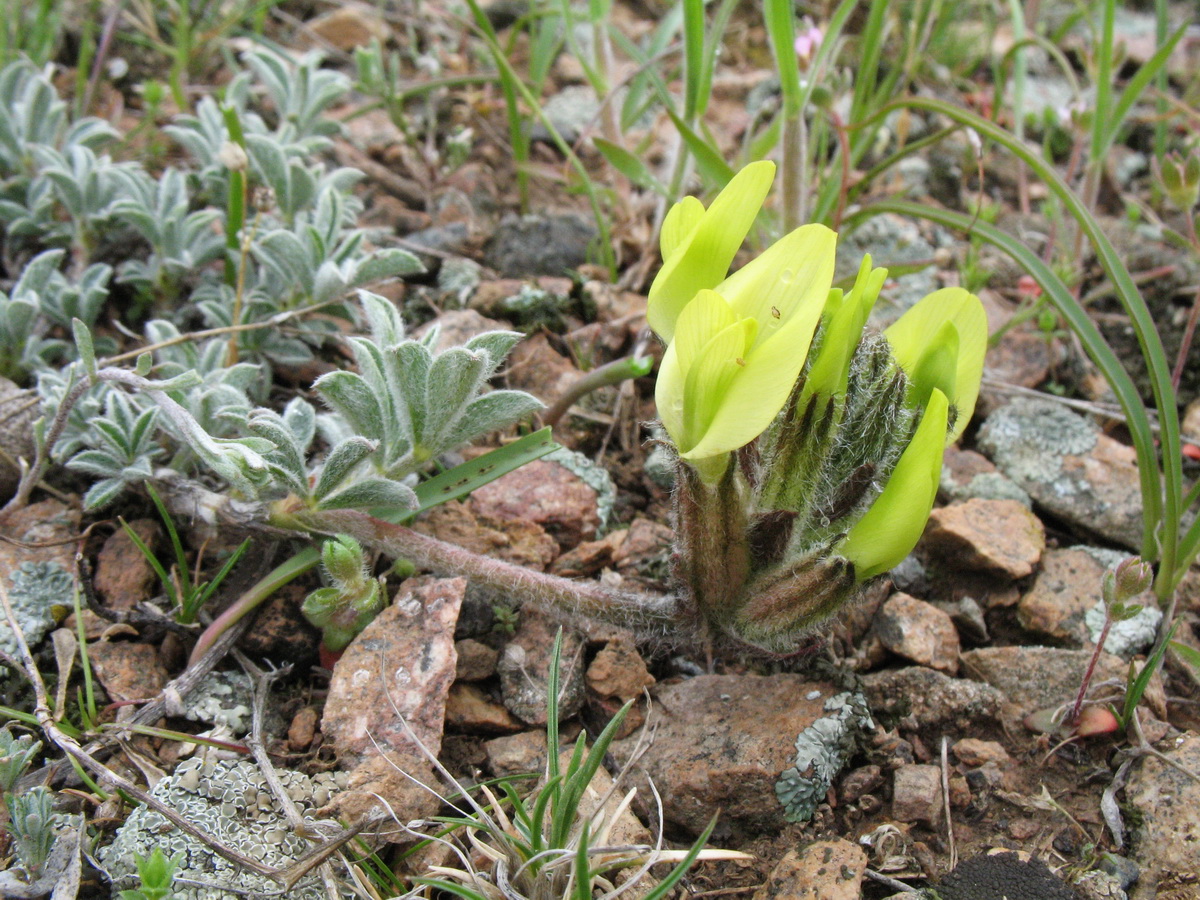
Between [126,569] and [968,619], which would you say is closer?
[126,569]

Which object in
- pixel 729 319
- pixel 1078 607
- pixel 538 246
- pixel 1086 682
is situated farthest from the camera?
pixel 538 246

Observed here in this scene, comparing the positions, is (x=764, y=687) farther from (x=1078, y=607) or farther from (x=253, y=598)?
(x=253, y=598)

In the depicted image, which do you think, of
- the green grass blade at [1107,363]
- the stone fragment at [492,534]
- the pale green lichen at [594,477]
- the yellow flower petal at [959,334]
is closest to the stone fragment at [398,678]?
the stone fragment at [492,534]

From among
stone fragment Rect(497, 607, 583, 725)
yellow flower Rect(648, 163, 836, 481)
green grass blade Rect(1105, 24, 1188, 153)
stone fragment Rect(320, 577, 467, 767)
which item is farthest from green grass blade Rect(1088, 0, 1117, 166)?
stone fragment Rect(320, 577, 467, 767)

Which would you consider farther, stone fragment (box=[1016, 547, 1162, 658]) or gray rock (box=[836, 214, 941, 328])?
gray rock (box=[836, 214, 941, 328])

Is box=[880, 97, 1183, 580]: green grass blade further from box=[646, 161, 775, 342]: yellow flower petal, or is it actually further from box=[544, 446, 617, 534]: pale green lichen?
box=[544, 446, 617, 534]: pale green lichen

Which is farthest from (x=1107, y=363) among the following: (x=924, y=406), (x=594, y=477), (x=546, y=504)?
(x=546, y=504)
